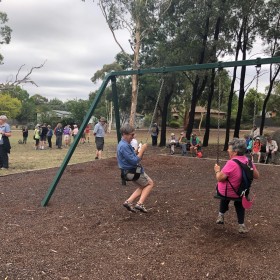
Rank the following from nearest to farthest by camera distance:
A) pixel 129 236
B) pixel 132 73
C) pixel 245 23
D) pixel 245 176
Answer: pixel 245 176 < pixel 129 236 < pixel 132 73 < pixel 245 23

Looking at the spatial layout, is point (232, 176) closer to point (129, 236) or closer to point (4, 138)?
point (129, 236)

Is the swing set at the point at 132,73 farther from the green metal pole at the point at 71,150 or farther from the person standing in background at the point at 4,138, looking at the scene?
the person standing in background at the point at 4,138

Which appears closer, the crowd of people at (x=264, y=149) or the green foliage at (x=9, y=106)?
the crowd of people at (x=264, y=149)

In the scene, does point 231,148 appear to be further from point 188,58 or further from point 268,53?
point 268,53

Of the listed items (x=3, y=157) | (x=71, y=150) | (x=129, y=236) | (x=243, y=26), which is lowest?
(x=129, y=236)

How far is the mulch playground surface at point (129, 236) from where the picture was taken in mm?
3498

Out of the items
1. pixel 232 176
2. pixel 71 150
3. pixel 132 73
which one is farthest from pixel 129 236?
pixel 132 73

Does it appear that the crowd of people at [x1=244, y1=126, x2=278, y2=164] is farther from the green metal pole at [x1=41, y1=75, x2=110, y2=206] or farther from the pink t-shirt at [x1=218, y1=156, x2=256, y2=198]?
the pink t-shirt at [x1=218, y1=156, x2=256, y2=198]

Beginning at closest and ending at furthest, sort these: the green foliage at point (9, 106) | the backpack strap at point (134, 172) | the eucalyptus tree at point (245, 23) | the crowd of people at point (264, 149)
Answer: the backpack strap at point (134, 172) < the crowd of people at point (264, 149) < the eucalyptus tree at point (245, 23) < the green foliage at point (9, 106)

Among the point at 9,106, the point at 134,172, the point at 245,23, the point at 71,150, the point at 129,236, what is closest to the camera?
the point at 129,236

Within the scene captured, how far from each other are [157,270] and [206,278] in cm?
51

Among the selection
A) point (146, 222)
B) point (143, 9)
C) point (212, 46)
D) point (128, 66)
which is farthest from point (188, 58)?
point (146, 222)

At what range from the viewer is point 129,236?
4.50m

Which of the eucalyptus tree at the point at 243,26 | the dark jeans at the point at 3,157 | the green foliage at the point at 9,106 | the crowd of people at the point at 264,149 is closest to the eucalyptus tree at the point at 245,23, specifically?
the eucalyptus tree at the point at 243,26
